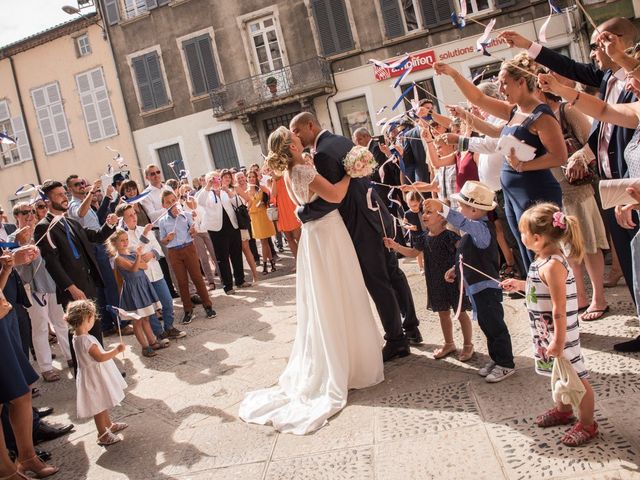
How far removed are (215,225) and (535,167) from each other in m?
5.59

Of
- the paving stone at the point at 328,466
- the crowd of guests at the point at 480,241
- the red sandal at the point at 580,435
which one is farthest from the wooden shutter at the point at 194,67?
the red sandal at the point at 580,435

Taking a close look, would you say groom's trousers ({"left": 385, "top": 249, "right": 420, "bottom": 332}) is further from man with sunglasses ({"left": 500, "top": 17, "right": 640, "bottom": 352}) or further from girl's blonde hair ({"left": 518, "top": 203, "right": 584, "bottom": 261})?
girl's blonde hair ({"left": 518, "top": 203, "right": 584, "bottom": 261})

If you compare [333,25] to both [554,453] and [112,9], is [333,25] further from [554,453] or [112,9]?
[554,453]

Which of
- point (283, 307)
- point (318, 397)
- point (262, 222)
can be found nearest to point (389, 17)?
point (262, 222)

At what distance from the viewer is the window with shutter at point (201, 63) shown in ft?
65.9

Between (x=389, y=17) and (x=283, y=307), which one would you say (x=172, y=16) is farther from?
(x=283, y=307)

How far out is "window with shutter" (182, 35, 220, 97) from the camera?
20.1 meters

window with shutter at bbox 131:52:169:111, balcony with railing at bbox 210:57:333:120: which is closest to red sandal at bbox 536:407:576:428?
balcony with railing at bbox 210:57:333:120

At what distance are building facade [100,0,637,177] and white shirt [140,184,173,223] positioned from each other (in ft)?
29.0

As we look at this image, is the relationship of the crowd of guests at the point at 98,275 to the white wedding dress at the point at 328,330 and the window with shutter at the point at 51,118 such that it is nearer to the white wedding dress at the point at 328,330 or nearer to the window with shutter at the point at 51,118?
the white wedding dress at the point at 328,330

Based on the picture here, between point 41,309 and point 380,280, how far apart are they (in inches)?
165

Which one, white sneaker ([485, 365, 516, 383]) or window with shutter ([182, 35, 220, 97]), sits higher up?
window with shutter ([182, 35, 220, 97])

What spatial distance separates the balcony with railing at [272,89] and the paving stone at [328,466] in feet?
54.9

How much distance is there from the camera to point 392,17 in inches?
711
